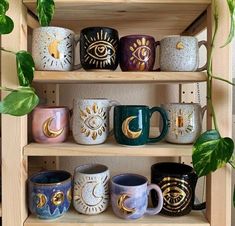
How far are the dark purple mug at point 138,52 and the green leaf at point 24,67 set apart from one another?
0.19 m

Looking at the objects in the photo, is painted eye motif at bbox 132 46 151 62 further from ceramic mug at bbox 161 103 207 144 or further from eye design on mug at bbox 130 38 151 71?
ceramic mug at bbox 161 103 207 144

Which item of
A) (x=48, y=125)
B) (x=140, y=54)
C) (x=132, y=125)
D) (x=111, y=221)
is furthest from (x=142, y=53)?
(x=111, y=221)

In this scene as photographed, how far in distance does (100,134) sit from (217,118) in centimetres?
24

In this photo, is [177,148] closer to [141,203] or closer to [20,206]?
[141,203]

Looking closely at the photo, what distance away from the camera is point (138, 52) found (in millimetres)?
576

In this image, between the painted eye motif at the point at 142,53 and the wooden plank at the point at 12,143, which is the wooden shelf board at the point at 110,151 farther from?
the painted eye motif at the point at 142,53

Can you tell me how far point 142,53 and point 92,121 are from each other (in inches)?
7.0

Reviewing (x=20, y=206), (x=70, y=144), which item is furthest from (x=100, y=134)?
(x=20, y=206)

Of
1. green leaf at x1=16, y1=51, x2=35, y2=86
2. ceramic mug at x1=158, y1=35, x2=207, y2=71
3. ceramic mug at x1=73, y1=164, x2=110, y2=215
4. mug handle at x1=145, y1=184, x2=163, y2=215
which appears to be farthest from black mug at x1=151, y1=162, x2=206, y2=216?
green leaf at x1=16, y1=51, x2=35, y2=86

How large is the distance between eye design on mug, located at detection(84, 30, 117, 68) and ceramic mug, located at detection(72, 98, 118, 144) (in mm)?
83

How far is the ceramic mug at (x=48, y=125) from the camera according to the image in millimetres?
592

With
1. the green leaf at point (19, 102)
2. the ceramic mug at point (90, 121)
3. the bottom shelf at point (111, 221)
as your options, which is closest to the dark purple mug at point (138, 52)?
the ceramic mug at point (90, 121)

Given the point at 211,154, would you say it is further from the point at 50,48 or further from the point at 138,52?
the point at 50,48

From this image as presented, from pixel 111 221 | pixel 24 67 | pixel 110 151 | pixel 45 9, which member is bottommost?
pixel 111 221
